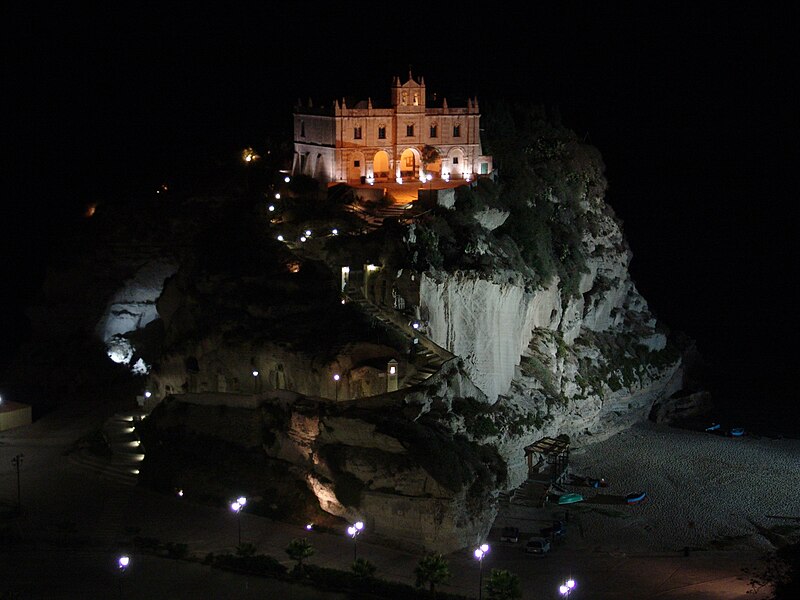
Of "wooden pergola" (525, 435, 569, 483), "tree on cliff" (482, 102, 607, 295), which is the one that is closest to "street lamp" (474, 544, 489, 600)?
"wooden pergola" (525, 435, 569, 483)

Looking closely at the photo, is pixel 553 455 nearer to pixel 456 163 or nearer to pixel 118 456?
pixel 456 163

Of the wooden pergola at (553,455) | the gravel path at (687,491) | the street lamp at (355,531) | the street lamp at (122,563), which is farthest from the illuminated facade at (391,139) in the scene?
the street lamp at (122,563)

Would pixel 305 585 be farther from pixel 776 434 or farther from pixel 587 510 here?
pixel 776 434

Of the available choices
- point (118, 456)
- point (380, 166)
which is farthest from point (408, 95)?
point (118, 456)

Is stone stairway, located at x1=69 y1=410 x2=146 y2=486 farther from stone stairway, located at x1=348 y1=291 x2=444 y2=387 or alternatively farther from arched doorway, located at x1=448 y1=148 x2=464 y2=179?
arched doorway, located at x1=448 y1=148 x2=464 y2=179

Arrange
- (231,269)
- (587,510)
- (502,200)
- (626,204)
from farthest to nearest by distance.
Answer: (626,204)
(502,200)
(231,269)
(587,510)

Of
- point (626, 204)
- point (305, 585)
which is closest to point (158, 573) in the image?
point (305, 585)

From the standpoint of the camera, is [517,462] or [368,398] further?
[517,462]
